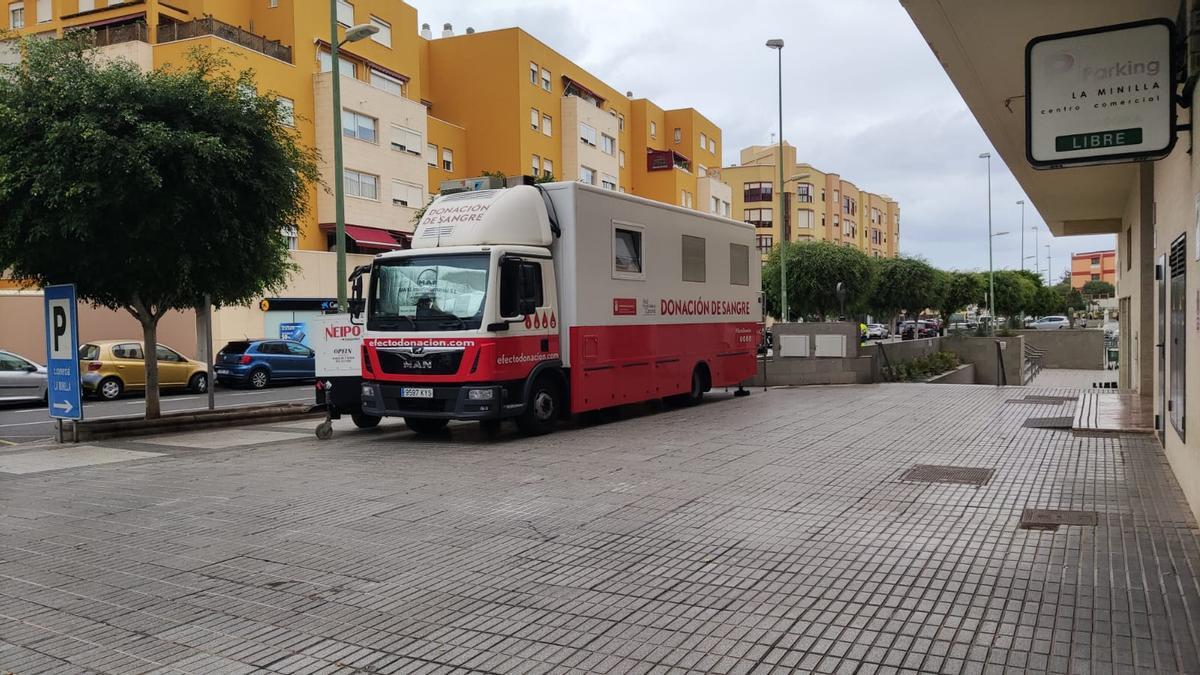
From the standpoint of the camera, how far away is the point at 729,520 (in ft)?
22.8

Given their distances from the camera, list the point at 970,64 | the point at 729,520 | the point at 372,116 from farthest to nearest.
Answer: the point at 372,116 < the point at 970,64 < the point at 729,520

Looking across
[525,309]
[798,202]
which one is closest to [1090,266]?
[798,202]

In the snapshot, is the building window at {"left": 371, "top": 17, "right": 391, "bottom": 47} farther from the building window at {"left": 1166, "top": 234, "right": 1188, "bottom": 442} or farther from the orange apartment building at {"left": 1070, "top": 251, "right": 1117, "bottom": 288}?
the orange apartment building at {"left": 1070, "top": 251, "right": 1117, "bottom": 288}

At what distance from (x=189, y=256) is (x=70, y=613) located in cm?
946

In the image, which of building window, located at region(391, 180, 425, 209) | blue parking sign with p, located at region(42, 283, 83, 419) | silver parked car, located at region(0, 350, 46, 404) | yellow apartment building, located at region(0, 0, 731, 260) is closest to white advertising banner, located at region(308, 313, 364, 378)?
blue parking sign with p, located at region(42, 283, 83, 419)

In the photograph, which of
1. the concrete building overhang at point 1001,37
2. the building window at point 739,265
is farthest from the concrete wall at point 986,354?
the concrete building overhang at point 1001,37

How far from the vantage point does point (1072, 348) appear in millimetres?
44469

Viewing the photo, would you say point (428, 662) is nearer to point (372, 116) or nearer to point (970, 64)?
point (970, 64)

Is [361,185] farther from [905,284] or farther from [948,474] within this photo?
[948,474]

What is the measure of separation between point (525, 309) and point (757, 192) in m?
72.5

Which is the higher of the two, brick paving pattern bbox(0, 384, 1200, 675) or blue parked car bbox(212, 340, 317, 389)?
blue parked car bbox(212, 340, 317, 389)

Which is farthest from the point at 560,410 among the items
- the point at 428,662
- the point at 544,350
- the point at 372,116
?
the point at 372,116

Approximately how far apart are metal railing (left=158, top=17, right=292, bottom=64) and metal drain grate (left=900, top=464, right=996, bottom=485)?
30.6m

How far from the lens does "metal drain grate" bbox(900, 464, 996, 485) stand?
27.8 feet
